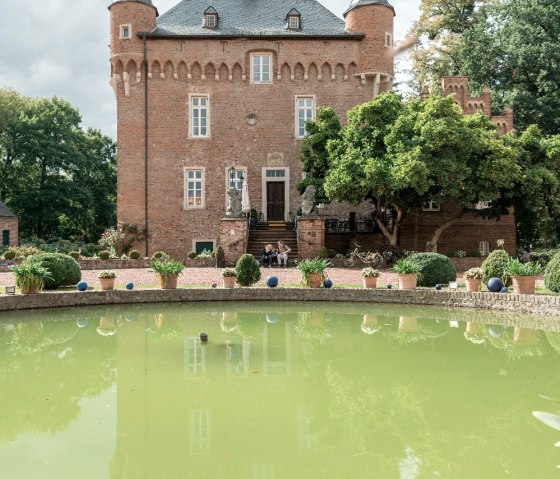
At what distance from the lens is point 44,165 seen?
3769 cm

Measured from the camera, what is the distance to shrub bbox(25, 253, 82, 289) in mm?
14734

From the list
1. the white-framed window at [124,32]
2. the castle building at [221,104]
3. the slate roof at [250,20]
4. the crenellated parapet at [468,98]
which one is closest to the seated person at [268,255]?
the castle building at [221,104]

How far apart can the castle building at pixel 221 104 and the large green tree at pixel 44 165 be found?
43.2ft

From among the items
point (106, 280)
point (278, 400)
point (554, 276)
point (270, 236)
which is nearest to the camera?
point (278, 400)

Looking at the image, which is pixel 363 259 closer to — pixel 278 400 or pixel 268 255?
pixel 268 255

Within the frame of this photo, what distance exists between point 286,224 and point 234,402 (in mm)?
18506

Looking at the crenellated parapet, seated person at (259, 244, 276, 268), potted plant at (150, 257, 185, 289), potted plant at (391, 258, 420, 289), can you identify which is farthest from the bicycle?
the crenellated parapet

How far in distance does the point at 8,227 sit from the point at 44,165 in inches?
249

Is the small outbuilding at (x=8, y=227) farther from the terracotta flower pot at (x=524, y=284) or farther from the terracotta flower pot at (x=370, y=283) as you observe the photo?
the terracotta flower pot at (x=524, y=284)

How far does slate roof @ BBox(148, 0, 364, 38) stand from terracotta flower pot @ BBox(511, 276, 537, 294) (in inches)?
635

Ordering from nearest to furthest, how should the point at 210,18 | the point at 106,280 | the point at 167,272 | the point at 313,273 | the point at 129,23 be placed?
the point at 106,280, the point at 167,272, the point at 313,273, the point at 129,23, the point at 210,18

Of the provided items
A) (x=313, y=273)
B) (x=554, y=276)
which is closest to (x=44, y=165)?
(x=313, y=273)

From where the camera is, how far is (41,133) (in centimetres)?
3681

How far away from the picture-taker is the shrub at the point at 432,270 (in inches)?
598
